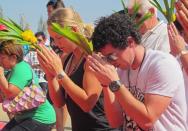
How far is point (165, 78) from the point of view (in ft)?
10.1

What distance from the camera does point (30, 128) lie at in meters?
4.89

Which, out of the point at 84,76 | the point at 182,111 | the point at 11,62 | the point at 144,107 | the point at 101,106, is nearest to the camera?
the point at 144,107

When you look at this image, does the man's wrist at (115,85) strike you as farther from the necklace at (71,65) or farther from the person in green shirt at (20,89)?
the person in green shirt at (20,89)

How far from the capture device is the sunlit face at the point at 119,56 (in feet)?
10.2

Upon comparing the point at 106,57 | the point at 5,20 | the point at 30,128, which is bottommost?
the point at 30,128

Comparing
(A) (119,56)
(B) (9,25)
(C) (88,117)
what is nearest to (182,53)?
(A) (119,56)

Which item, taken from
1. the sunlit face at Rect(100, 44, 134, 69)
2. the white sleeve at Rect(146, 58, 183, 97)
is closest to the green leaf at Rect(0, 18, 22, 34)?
the sunlit face at Rect(100, 44, 134, 69)

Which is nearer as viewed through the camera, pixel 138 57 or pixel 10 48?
pixel 138 57

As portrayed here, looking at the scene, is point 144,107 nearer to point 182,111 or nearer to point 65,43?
point 182,111

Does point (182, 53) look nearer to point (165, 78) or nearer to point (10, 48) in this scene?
point (165, 78)

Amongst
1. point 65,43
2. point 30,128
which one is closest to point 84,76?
point 65,43

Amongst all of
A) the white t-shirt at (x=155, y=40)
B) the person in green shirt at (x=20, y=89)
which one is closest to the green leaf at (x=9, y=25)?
the person in green shirt at (x=20, y=89)

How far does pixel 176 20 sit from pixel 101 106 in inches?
35.5

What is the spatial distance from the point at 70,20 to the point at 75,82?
1.60 ft
